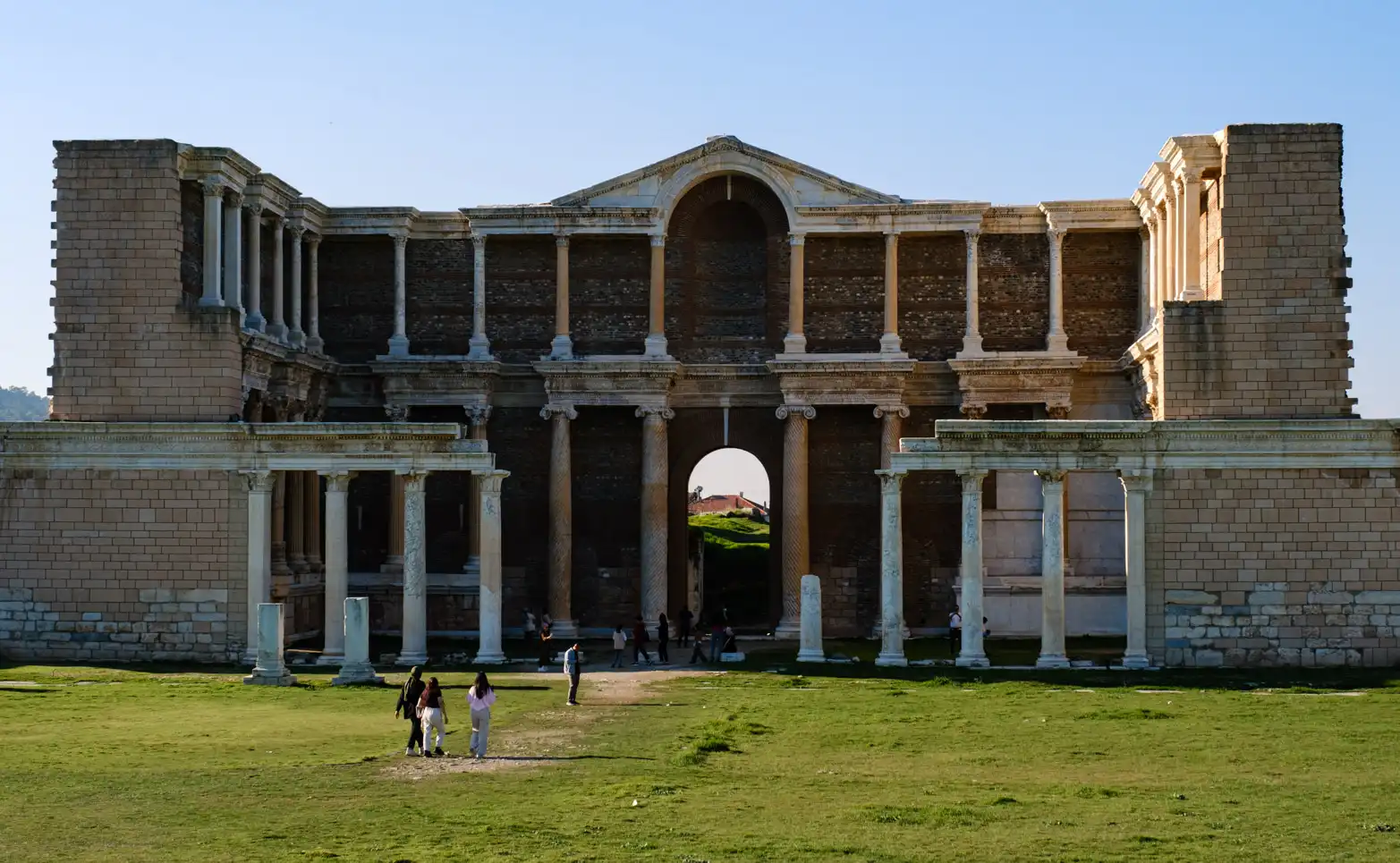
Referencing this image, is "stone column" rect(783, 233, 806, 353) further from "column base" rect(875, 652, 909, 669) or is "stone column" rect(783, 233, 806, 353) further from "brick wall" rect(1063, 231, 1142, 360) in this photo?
"column base" rect(875, 652, 909, 669)

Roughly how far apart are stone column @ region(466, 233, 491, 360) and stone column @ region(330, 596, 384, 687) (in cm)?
1441

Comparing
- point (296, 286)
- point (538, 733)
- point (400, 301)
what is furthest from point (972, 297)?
point (538, 733)

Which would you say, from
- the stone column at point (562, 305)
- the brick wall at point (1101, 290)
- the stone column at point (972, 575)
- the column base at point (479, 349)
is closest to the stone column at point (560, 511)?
the stone column at point (562, 305)

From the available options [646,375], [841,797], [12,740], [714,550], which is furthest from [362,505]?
[841,797]

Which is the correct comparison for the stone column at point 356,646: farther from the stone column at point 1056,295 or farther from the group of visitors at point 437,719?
the stone column at point 1056,295

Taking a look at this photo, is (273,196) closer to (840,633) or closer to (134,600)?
(134,600)

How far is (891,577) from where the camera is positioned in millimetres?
40375

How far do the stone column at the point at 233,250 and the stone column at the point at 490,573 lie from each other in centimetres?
795

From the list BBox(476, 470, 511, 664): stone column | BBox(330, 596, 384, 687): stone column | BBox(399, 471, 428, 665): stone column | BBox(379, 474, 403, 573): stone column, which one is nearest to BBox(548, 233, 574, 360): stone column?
BBox(379, 474, 403, 573): stone column

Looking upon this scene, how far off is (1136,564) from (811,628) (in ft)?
23.8

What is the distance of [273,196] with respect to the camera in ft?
151

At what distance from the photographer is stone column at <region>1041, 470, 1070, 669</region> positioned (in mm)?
39031

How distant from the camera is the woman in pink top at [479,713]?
26234 millimetres

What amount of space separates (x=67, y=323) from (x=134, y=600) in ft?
21.3
